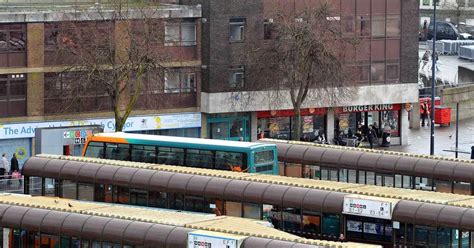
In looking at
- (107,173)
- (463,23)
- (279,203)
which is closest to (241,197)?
(279,203)

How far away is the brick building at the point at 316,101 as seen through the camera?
7631 cm

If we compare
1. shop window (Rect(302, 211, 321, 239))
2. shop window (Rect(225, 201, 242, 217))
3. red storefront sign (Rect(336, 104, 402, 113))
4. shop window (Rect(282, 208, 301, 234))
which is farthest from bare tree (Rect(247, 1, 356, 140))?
shop window (Rect(302, 211, 321, 239))

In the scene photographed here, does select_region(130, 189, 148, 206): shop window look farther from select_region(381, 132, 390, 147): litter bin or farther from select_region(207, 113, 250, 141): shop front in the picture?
select_region(381, 132, 390, 147): litter bin

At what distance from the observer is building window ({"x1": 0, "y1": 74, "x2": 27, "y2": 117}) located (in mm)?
69875

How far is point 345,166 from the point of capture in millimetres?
55750

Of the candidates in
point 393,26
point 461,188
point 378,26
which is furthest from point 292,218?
point 393,26

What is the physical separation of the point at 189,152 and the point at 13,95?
17596 mm

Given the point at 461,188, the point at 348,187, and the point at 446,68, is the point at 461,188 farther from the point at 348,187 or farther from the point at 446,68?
the point at 446,68

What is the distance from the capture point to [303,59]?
7425cm

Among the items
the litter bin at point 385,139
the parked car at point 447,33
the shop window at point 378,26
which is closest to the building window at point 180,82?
the shop window at point 378,26

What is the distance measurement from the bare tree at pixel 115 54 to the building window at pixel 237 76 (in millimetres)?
4658

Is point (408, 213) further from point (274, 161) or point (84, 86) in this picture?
point (84, 86)

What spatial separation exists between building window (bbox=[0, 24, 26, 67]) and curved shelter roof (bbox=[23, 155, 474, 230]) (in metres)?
18.2

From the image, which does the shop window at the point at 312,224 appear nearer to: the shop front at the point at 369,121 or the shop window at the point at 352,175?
the shop window at the point at 352,175
